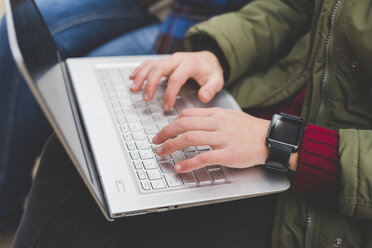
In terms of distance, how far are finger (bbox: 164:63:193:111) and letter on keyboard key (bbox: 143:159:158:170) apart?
0.48ft

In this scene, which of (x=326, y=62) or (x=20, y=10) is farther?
(x=326, y=62)

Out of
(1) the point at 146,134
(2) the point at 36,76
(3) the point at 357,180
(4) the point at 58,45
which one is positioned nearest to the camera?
(2) the point at 36,76

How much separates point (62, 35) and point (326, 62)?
681 mm

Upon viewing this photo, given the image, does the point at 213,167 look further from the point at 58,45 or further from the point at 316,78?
the point at 58,45

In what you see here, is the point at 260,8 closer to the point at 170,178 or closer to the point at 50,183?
the point at 170,178

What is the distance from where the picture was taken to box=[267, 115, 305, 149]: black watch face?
0.60 metres

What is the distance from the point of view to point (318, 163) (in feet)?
1.91

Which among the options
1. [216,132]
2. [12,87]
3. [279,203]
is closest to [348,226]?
[279,203]

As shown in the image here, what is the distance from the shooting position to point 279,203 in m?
0.65

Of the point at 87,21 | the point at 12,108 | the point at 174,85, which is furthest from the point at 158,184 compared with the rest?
the point at 87,21

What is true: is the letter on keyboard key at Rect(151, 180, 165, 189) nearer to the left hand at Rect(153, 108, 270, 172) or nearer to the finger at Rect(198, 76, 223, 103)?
the left hand at Rect(153, 108, 270, 172)

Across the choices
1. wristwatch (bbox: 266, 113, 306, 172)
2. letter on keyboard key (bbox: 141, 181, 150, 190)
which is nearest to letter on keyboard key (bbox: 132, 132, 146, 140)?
letter on keyboard key (bbox: 141, 181, 150, 190)

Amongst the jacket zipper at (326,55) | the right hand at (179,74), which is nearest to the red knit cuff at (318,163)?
the jacket zipper at (326,55)

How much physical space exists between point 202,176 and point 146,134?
0.14 m
